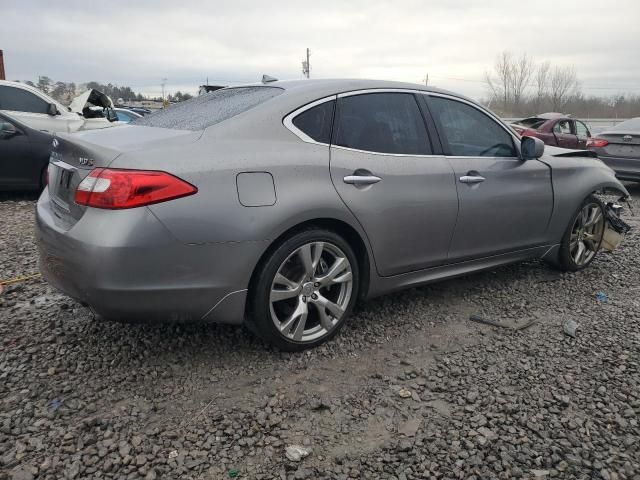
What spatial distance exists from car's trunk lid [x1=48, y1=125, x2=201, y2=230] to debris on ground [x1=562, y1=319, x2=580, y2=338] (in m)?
2.61

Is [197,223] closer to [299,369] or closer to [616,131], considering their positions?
[299,369]

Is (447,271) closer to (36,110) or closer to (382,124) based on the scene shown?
(382,124)

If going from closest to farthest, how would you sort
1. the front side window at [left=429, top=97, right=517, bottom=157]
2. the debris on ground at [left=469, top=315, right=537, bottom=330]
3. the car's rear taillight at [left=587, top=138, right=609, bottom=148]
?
the debris on ground at [left=469, top=315, right=537, bottom=330]
the front side window at [left=429, top=97, right=517, bottom=157]
the car's rear taillight at [left=587, top=138, right=609, bottom=148]

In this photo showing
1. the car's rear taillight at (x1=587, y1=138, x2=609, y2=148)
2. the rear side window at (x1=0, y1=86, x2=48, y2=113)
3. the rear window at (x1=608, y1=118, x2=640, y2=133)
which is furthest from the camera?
the car's rear taillight at (x1=587, y1=138, x2=609, y2=148)

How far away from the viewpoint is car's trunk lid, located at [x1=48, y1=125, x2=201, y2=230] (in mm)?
2568

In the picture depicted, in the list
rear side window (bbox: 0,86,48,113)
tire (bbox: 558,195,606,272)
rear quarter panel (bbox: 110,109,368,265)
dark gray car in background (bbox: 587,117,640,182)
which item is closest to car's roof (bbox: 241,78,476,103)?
rear quarter panel (bbox: 110,109,368,265)

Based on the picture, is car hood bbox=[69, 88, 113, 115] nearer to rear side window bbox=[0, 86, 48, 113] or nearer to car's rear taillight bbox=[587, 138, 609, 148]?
rear side window bbox=[0, 86, 48, 113]

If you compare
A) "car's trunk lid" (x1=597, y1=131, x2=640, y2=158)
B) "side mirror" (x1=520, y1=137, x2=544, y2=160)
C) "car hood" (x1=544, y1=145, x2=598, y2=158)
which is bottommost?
"car's trunk lid" (x1=597, y1=131, x2=640, y2=158)

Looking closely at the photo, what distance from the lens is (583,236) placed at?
469cm

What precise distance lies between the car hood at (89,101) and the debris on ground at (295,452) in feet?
37.1

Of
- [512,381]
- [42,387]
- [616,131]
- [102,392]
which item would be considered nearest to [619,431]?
[512,381]

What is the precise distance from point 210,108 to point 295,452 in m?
2.04

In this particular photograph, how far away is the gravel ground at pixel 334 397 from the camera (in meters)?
2.17

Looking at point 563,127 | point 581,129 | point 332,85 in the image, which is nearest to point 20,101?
point 332,85
